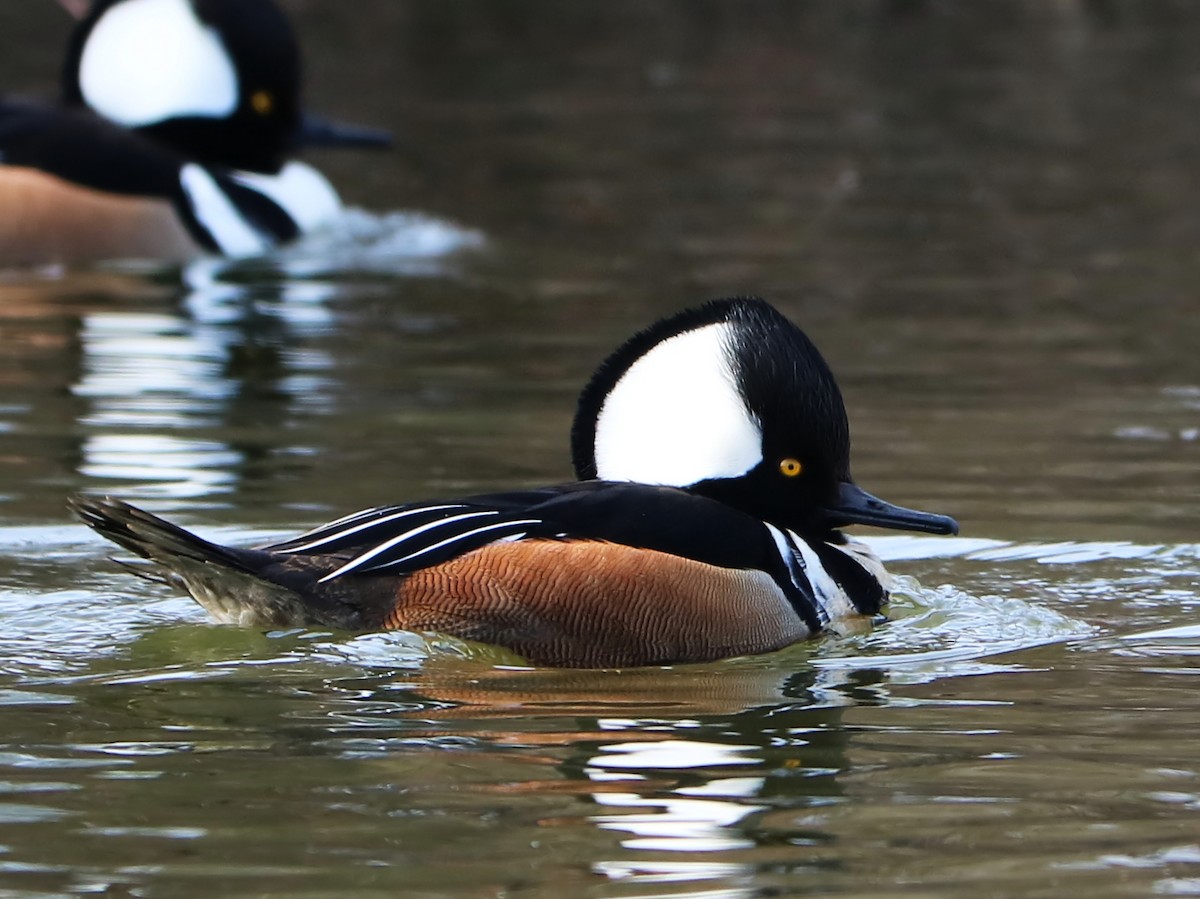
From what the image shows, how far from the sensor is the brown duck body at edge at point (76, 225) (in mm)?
12352

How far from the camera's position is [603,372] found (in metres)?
5.89

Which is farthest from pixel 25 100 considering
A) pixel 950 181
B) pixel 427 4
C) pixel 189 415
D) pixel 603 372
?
pixel 427 4

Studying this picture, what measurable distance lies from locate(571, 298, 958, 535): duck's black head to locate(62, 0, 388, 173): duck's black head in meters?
7.79

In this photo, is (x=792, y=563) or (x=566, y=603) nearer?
(x=566, y=603)

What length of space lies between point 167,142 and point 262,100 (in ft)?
2.02

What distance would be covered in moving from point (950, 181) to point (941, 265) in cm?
299

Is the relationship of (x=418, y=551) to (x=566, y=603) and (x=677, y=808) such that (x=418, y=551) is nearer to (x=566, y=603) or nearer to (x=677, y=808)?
(x=566, y=603)

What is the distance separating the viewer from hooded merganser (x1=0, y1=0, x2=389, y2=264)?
40.9 feet

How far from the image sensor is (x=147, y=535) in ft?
17.7

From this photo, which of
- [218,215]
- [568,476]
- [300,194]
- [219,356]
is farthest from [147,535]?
[300,194]

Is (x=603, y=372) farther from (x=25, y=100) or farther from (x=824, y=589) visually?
(x=25, y=100)

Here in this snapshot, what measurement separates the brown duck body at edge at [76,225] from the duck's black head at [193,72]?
810mm

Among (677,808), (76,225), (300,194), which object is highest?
(300,194)

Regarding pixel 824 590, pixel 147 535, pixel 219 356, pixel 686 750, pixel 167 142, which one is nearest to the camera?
pixel 686 750
